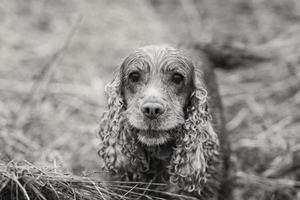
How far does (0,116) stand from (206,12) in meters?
Result: 4.85

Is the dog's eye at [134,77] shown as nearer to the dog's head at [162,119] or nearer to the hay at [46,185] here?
the dog's head at [162,119]

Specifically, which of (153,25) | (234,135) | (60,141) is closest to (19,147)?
(60,141)

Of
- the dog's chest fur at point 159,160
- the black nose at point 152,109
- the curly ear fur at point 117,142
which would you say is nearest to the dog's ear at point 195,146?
the dog's chest fur at point 159,160

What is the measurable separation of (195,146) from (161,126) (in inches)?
17.9

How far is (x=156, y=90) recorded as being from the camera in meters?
4.25

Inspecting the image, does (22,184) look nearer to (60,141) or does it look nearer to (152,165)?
(152,165)

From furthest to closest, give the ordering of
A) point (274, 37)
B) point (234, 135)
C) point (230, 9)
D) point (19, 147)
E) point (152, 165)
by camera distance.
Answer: point (230, 9) → point (274, 37) → point (234, 135) → point (19, 147) → point (152, 165)

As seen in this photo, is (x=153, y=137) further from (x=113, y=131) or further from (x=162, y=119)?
(x=113, y=131)

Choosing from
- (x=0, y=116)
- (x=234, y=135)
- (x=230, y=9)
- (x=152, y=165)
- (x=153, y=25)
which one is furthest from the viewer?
(x=230, y=9)

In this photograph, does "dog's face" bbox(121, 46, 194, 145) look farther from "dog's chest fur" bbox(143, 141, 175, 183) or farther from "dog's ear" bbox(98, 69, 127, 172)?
"dog's chest fur" bbox(143, 141, 175, 183)

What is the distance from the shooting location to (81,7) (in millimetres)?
9539

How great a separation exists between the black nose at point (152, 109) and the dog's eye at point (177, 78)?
1.39 feet

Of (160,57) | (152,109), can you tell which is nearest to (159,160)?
(152,109)

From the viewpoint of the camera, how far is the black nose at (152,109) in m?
4.10
